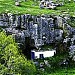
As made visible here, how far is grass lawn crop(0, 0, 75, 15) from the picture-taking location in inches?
2758

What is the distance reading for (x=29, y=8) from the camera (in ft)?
241

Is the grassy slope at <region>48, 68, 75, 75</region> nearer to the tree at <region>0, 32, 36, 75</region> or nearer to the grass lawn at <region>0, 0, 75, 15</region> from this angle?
the tree at <region>0, 32, 36, 75</region>

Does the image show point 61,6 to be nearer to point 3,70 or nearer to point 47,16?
point 47,16

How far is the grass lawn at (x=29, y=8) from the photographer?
2758 inches

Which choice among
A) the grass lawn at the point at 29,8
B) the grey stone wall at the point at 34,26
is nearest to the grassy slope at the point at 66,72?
the grey stone wall at the point at 34,26

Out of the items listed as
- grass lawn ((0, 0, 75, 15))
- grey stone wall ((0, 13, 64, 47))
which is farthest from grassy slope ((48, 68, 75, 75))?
grass lawn ((0, 0, 75, 15))

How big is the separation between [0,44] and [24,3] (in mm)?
21384

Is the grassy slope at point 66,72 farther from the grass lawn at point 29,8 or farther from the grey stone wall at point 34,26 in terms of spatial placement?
the grass lawn at point 29,8

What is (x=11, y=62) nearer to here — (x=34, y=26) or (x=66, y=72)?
(x=66, y=72)

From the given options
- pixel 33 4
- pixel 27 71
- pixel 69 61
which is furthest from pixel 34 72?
pixel 33 4

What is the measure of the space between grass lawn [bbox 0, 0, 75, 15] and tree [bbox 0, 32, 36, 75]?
12.1m

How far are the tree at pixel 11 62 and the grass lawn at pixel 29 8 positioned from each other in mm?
12113

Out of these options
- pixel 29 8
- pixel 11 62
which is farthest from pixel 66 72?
pixel 29 8

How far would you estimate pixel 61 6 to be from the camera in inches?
3031
